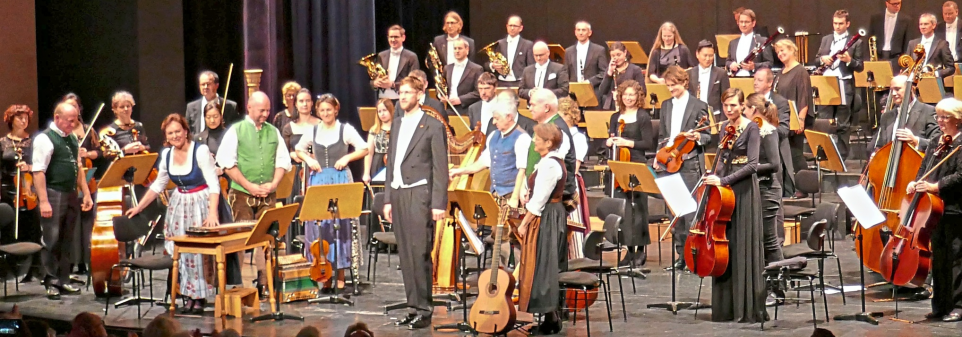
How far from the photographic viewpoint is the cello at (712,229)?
699 cm

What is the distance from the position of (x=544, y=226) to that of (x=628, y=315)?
1195 mm

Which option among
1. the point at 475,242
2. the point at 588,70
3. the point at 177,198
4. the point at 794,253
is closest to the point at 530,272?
the point at 475,242

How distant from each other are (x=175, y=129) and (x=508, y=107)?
202 centimetres

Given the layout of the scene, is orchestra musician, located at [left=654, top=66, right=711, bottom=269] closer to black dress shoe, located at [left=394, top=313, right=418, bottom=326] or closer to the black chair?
black dress shoe, located at [left=394, top=313, right=418, bottom=326]

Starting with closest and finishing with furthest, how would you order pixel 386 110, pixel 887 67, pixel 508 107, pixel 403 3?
pixel 508 107, pixel 386 110, pixel 887 67, pixel 403 3

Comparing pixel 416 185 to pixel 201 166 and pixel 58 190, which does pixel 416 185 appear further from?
pixel 58 190

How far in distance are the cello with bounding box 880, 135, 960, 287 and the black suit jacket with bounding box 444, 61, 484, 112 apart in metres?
4.36

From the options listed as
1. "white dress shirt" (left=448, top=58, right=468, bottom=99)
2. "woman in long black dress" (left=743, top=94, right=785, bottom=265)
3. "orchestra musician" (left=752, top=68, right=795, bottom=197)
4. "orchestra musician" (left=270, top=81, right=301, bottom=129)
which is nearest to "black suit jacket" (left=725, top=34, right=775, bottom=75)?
"orchestra musician" (left=752, top=68, right=795, bottom=197)

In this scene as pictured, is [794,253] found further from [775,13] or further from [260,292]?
[775,13]

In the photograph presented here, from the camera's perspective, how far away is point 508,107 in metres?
7.33

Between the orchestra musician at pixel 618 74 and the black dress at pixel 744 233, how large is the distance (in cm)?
376

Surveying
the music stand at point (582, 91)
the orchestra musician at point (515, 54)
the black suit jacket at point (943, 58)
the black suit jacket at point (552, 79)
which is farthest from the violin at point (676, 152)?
the black suit jacket at point (943, 58)

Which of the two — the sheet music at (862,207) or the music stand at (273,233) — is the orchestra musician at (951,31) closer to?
the sheet music at (862,207)

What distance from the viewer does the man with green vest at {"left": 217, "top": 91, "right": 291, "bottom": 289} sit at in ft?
26.4
